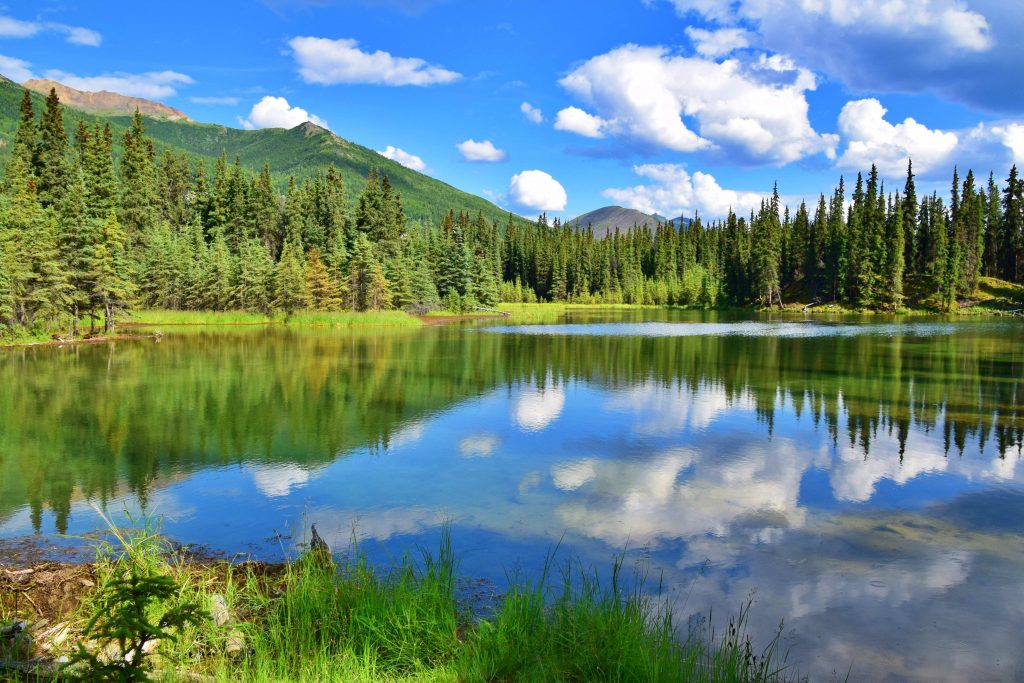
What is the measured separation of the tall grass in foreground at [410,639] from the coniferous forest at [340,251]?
37.2 metres

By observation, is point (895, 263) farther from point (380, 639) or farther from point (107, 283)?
point (380, 639)

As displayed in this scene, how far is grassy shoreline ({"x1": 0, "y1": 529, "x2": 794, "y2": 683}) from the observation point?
5379mm

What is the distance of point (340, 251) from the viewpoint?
75.9m

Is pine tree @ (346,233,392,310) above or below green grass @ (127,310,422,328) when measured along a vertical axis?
above

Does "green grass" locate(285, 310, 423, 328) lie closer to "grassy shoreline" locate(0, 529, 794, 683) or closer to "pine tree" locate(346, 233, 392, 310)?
"pine tree" locate(346, 233, 392, 310)

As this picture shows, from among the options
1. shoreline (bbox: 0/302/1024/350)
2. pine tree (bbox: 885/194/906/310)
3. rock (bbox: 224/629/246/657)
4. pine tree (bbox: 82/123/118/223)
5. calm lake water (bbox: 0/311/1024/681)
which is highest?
pine tree (bbox: 82/123/118/223)

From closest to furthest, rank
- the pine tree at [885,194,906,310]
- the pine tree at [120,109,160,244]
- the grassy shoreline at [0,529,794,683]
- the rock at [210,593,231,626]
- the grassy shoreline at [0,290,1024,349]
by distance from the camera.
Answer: the grassy shoreline at [0,529,794,683], the rock at [210,593,231,626], the grassy shoreline at [0,290,1024,349], the pine tree at [120,109,160,244], the pine tree at [885,194,906,310]

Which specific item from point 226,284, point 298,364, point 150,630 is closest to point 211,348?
point 298,364

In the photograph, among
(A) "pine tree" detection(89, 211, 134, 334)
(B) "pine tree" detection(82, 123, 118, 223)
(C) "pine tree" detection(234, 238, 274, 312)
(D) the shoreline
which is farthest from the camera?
(B) "pine tree" detection(82, 123, 118, 223)

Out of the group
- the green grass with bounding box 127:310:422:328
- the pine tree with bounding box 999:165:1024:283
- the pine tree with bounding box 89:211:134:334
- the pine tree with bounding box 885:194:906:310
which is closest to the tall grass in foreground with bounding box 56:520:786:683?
the pine tree with bounding box 89:211:134:334

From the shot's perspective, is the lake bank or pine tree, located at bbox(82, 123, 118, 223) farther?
pine tree, located at bbox(82, 123, 118, 223)

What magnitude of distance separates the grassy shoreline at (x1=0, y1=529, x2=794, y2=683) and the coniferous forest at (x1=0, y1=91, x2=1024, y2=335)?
3684cm

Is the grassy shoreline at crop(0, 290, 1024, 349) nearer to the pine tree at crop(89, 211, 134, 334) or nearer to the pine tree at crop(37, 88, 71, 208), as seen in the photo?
the pine tree at crop(89, 211, 134, 334)

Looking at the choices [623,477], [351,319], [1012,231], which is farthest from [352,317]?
[1012,231]
